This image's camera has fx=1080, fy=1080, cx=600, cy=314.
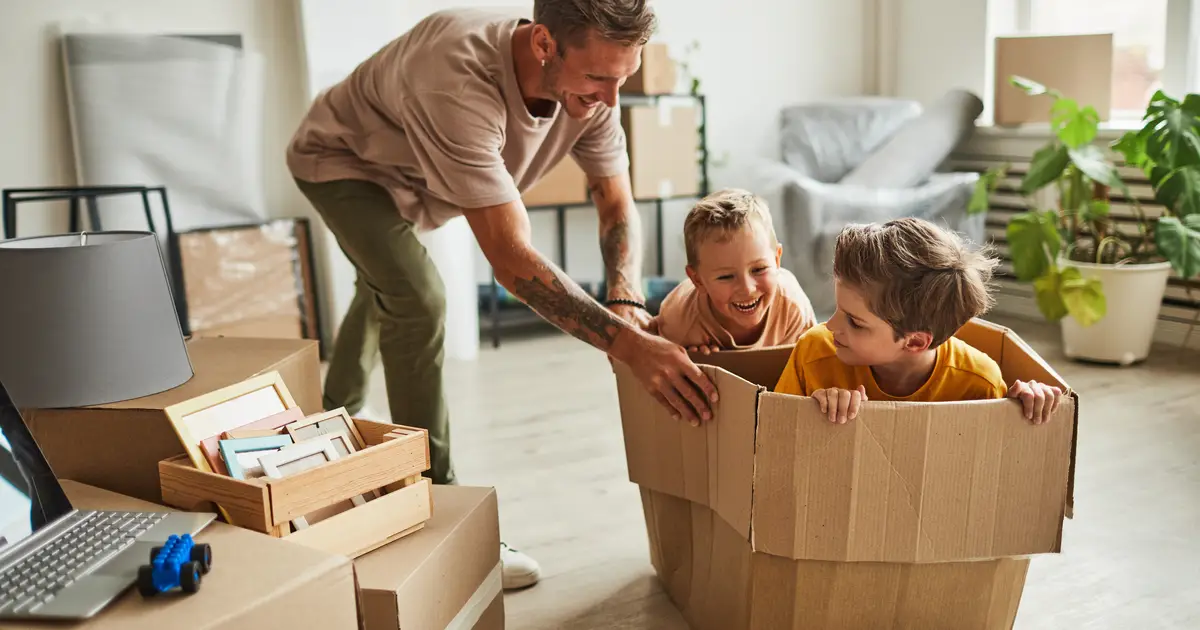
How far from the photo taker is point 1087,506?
2412mm

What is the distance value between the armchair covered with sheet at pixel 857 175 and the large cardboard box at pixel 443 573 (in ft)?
8.34

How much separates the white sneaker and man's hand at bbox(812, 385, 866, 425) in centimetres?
84

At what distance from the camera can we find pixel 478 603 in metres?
1.66

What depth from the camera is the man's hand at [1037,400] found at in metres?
1.42

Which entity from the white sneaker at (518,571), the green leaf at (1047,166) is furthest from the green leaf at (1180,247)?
the white sneaker at (518,571)

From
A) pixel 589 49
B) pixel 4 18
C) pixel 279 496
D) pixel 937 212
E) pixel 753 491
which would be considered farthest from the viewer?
pixel 937 212

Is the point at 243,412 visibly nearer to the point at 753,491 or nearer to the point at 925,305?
the point at 753,491

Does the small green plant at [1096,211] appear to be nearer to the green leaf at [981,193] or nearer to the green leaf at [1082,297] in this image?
the green leaf at [1082,297]

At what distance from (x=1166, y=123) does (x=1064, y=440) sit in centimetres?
234

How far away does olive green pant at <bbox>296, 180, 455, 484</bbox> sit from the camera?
2.16 metres

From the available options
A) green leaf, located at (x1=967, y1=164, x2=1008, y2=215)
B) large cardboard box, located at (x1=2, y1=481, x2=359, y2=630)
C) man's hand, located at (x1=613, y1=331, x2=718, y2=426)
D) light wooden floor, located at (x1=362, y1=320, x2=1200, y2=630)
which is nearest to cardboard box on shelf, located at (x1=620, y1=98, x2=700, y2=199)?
light wooden floor, located at (x1=362, y1=320, x2=1200, y2=630)

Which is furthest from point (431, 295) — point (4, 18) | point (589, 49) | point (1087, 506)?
point (4, 18)

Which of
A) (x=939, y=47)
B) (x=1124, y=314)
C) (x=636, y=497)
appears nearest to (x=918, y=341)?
(x=636, y=497)

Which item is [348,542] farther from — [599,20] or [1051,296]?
[1051,296]
